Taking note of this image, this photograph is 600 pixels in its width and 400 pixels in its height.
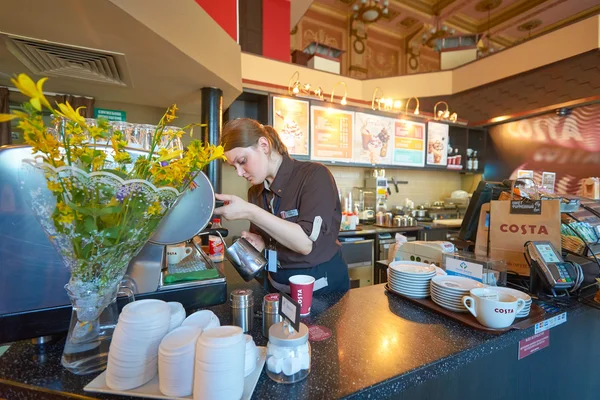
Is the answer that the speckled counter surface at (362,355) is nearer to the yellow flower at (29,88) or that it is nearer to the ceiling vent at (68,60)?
the yellow flower at (29,88)

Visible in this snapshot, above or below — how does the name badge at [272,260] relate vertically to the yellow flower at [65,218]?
below

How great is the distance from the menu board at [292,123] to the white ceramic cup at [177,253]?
2.08 metres

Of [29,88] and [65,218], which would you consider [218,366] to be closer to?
[65,218]

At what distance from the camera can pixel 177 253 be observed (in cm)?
122

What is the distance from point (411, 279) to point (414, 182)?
11.9 ft

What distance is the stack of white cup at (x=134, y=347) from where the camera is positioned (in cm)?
58

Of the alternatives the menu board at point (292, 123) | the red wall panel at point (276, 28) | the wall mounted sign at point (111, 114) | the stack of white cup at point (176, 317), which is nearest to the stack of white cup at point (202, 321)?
the stack of white cup at point (176, 317)

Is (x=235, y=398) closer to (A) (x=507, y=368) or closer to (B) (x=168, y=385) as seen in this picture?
(B) (x=168, y=385)

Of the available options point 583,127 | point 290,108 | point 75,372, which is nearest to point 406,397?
point 75,372

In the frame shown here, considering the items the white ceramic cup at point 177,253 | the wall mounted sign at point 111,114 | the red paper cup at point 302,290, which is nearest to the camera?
the red paper cup at point 302,290

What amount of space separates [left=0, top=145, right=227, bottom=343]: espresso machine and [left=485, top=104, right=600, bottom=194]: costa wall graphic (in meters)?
4.47

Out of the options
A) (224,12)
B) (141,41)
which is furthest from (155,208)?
(224,12)

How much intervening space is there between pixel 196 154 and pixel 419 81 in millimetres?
4829

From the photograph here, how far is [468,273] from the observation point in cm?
118
